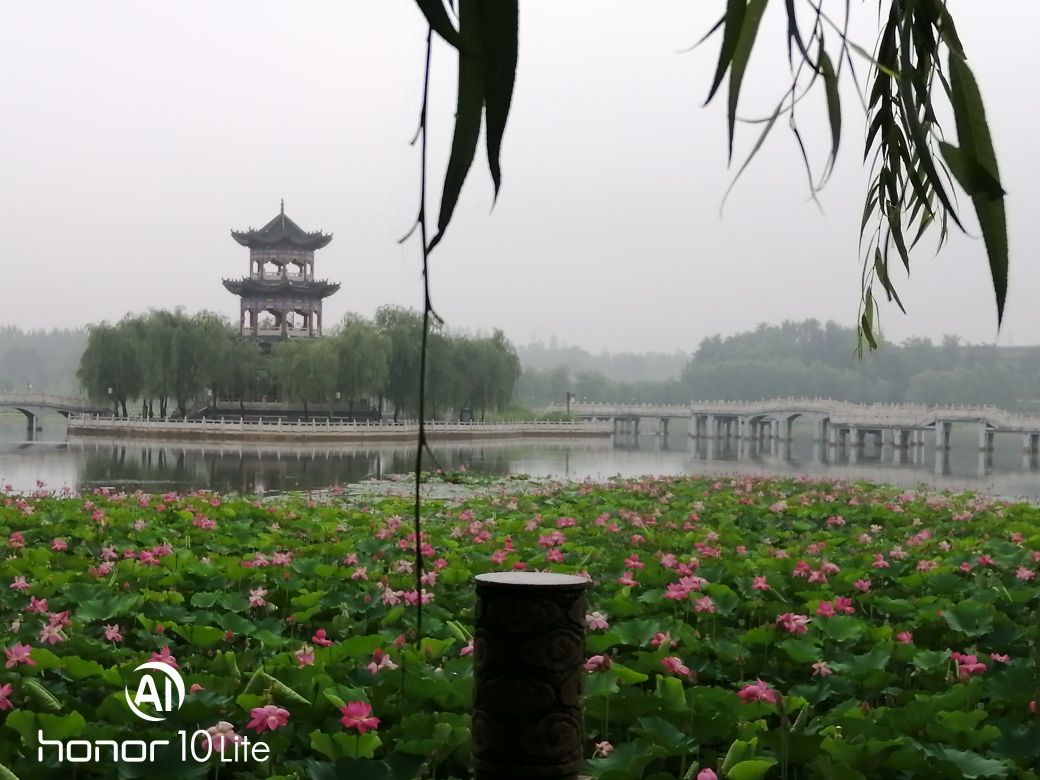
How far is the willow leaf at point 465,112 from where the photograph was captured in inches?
26.4

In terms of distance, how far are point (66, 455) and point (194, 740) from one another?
55.5 ft

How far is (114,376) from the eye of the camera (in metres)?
22.7

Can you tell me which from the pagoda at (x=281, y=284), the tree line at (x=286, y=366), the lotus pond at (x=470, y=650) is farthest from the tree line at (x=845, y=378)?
the lotus pond at (x=470, y=650)

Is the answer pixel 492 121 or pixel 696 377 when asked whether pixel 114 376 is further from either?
pixel 696 377

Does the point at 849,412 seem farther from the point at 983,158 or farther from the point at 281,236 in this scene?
the point at 983,158

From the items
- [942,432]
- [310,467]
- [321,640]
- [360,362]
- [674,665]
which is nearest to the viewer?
[674,665]

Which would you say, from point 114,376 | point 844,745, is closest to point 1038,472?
point 114,376

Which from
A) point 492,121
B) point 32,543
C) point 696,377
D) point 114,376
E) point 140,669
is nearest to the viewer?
point 492,121

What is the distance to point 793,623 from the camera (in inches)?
79.7

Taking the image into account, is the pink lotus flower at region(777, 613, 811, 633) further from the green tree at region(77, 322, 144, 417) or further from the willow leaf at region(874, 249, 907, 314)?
the green tree at region(77, 322, 144, 417)

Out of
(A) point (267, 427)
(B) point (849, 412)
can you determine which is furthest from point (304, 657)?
(B) point (849, 412)

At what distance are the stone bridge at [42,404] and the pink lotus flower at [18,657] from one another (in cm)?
2689

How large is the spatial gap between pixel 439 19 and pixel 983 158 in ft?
1.64

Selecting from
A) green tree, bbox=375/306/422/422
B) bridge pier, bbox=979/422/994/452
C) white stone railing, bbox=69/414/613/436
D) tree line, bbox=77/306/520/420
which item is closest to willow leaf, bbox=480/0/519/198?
white stone railing, bbox=69/414/613/436
